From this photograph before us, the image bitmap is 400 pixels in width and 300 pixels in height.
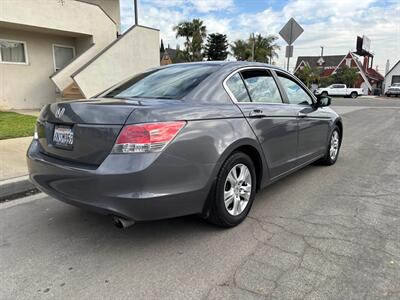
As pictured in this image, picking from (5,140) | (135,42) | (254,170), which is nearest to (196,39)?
(135,42)

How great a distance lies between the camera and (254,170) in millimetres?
3691

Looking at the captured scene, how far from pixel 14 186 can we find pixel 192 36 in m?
46.6

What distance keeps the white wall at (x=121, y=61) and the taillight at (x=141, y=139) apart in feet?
32.4

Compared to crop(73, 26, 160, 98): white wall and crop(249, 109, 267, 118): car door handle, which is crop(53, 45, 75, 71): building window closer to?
crop(73, 26, 160, 98): white wall

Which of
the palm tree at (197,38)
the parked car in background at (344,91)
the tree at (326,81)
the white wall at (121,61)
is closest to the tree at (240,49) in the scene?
the palm tree at (197,38)

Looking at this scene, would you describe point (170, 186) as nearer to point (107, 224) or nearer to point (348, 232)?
point (107, 224)

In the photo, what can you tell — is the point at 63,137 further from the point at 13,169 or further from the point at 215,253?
the point at 13,169

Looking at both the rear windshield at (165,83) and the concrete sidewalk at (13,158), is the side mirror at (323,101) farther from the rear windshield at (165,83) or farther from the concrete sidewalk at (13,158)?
the concrete sidewalk at (13,158)

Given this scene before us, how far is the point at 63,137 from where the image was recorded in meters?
3.09

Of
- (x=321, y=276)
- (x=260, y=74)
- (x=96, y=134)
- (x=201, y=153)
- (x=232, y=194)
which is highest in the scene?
(x=260, y=74)

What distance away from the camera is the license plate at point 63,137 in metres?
3.01

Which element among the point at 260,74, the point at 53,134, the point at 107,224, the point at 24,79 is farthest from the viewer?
the point at 24,79

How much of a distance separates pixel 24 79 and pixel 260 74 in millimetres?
11216

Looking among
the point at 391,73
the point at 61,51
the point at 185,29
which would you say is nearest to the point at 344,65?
the point at 391,73
